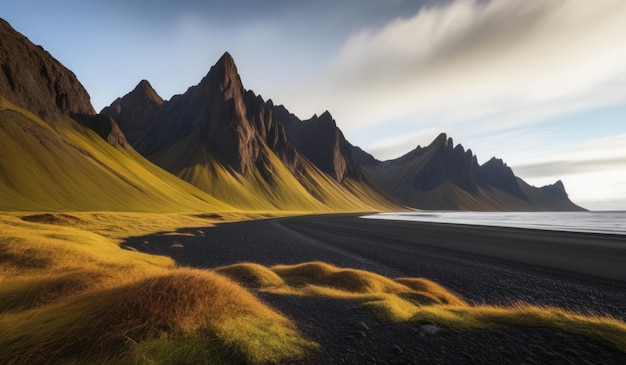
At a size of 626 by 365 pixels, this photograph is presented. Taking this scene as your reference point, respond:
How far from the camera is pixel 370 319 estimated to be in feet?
28.5

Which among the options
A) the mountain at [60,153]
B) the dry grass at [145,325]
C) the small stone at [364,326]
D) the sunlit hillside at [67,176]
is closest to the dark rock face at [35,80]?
the mountain at [60,153]

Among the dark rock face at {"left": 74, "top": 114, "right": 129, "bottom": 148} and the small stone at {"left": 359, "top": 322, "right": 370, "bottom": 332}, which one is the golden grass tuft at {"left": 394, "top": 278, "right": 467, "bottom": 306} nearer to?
the small stone at {"left": 359, "top": 322, "right": 370, "bottom": 332}

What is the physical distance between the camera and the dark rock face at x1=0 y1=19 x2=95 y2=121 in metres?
110

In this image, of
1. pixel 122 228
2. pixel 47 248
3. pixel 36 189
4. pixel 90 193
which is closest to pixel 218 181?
pixel 90 193

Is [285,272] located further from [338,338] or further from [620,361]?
[620,361]

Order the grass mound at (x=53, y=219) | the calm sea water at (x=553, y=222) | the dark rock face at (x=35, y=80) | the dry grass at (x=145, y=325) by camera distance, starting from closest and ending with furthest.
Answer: the dry grass at (x=145, y=325), the grass mound at (x=53, y=219), the calm sea water at (x=553, y=222), the dark rock face at (x=35, y=80)

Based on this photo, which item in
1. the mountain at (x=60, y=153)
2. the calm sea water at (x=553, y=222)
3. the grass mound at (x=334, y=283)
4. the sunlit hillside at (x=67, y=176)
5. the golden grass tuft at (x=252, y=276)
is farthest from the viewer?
the mountain at (x=60, y=153)

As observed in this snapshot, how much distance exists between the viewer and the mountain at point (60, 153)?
76562 mm

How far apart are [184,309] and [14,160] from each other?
343 ft

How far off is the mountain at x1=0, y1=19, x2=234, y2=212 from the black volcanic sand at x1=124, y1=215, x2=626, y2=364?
65146mm

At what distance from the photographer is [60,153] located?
9106 centimetres

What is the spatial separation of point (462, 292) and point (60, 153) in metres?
115

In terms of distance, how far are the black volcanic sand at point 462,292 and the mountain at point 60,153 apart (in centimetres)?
6515

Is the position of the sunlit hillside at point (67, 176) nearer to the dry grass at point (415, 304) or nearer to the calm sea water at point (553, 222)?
the dry grass at point (415, 304)
